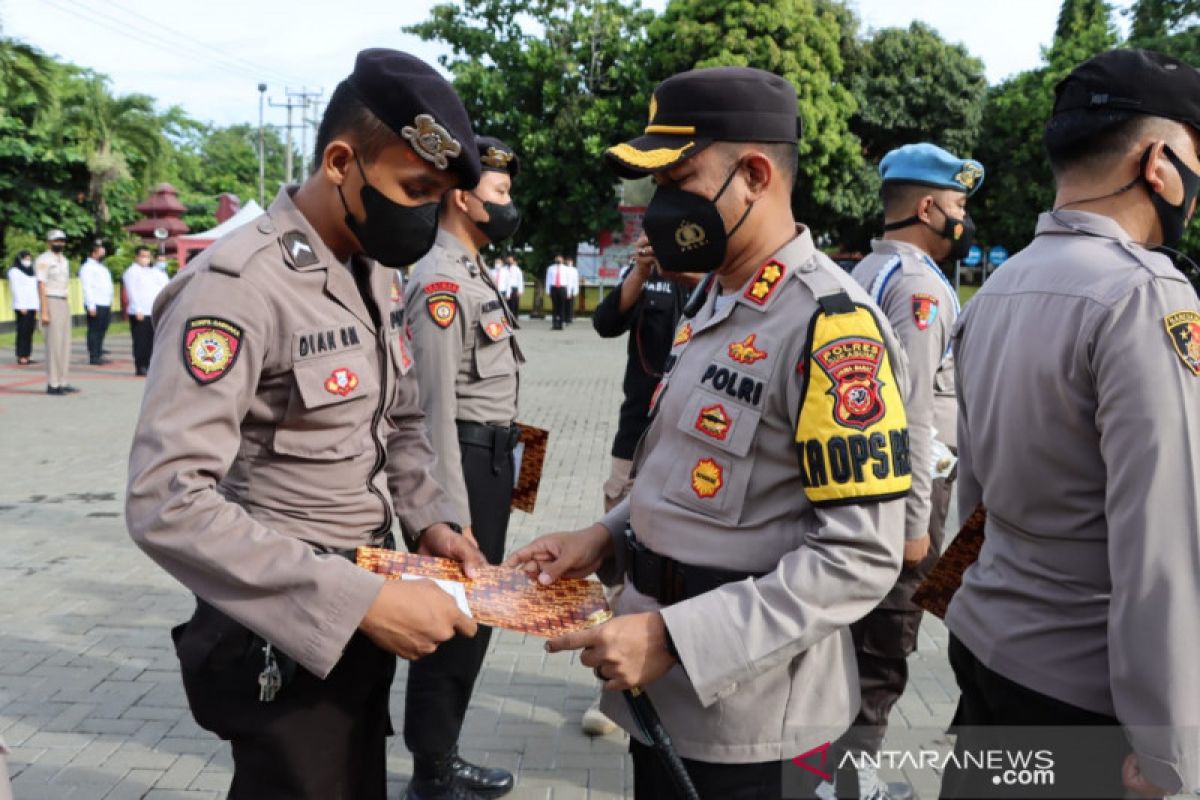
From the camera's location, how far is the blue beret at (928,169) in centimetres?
393

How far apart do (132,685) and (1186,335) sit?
14.2 ft

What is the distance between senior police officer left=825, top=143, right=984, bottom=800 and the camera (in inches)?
134

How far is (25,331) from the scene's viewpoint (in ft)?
55.4

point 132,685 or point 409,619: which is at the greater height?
point 409,619

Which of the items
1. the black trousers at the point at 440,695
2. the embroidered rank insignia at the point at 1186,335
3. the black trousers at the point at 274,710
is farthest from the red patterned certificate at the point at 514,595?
the black trousers at the point at 440,695

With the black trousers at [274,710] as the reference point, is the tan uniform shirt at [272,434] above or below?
above

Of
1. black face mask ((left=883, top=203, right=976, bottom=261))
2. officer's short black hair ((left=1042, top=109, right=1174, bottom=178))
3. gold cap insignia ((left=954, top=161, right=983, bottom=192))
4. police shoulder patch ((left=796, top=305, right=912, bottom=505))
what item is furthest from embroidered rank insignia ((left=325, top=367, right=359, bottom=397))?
gold cap insignia ((left=954, top=161, right=983, bottom=192))

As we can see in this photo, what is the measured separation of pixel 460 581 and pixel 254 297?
710mm

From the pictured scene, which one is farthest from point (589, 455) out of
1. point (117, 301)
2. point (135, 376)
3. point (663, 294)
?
point (117, 301)

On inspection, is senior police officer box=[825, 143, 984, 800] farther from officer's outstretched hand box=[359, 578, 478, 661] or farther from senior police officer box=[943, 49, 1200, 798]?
officer's outstretched hand box=[359, 578, 478, 661]

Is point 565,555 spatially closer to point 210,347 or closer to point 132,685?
point 210,347

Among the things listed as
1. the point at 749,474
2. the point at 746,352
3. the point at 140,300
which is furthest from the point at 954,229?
the point at 140,300

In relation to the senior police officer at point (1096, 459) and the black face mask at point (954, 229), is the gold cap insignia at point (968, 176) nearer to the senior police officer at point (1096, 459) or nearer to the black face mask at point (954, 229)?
the black face mask at point (954, 229)

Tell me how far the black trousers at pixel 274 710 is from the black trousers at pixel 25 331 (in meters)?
16.7
